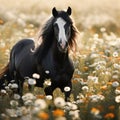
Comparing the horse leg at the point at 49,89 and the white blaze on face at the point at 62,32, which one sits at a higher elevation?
the white blaze on face at the point at 62,32

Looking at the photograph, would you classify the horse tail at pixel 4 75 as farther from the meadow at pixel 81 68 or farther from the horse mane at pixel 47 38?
the horse mane at pixel 47 38

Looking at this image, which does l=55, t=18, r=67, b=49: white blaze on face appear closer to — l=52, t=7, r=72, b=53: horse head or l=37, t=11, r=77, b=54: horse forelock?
l=52, t=7, r=72, b=53: horse head

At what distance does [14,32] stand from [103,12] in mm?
6622

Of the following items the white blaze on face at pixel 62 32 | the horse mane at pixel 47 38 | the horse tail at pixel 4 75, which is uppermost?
the horse tail at pixel 4 75

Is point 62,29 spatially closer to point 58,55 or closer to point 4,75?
point 58,55

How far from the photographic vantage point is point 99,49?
545 inches

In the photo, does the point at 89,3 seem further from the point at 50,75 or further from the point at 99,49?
the point at 50,75

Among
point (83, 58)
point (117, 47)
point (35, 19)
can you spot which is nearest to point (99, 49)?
point (117, 47)

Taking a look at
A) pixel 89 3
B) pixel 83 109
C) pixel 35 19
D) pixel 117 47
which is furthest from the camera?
pixel 89 3

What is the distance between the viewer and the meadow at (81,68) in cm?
735

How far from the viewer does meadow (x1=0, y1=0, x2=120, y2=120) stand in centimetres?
735

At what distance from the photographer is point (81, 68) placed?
11398mm

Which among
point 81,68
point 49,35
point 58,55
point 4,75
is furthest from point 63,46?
point 81,68

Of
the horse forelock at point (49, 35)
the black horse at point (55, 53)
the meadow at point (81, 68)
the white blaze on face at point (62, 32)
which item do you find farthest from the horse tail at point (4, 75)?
the white blaze on face at point (62, 32)
